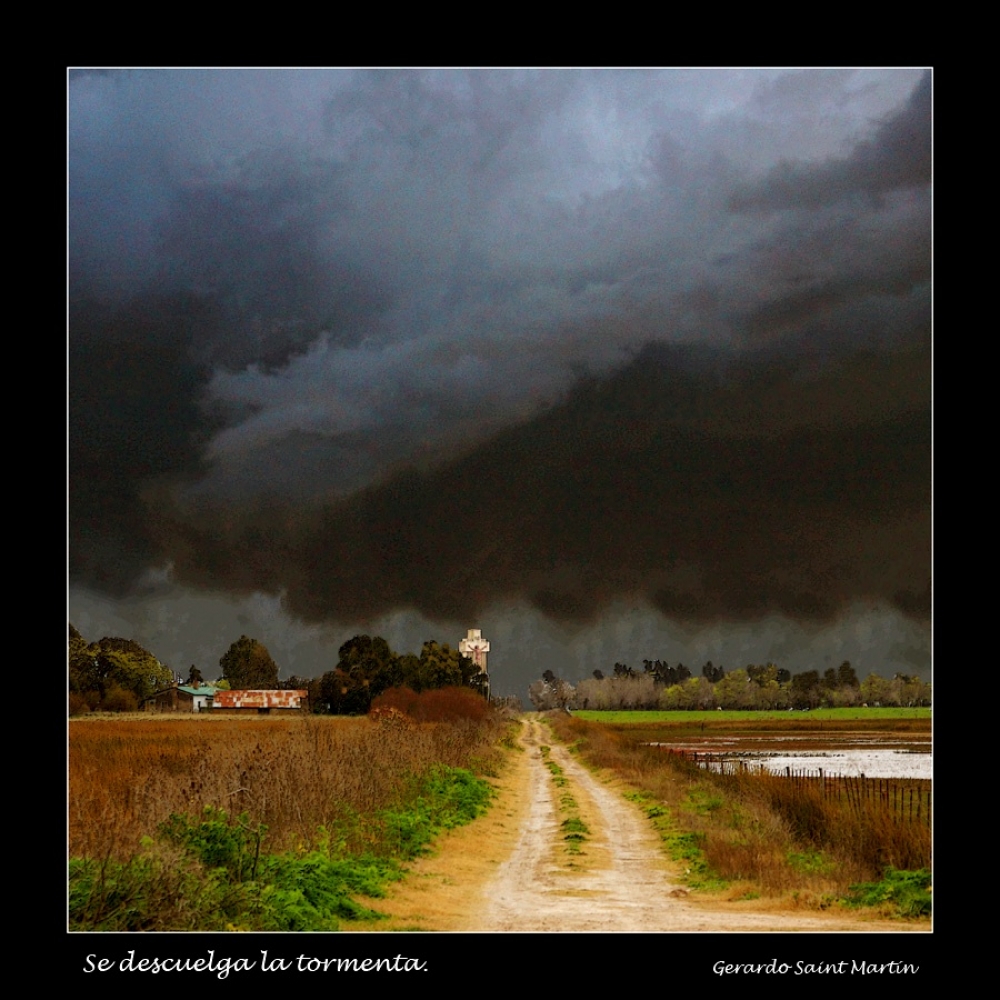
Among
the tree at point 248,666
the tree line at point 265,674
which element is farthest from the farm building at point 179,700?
the tree at point 248,666

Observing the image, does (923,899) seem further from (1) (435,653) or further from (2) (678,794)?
(1) (435,653)

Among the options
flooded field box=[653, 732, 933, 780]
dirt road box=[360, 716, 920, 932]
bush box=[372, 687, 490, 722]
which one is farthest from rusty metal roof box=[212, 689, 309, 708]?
dirt road box=[360, 716, 920, 932]

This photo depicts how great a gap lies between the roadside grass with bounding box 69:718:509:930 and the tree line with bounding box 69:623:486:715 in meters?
24.6

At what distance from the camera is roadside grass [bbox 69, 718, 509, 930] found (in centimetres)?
1025

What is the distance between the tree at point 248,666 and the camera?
10362 cm

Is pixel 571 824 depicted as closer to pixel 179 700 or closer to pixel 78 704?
pixel 78 704

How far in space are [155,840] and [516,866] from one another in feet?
23.8

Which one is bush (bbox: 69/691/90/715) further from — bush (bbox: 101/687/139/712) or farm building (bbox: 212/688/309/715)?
farm building (bbox: 212/688/309/715)

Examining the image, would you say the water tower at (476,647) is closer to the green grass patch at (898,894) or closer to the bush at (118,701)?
the bush at (118,701)

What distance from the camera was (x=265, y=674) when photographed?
10544 centimetres

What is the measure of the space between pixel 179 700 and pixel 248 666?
29.8m

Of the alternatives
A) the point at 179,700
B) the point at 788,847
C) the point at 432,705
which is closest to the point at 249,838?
the point at 788,847

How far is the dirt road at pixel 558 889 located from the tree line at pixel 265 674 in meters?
25.9
